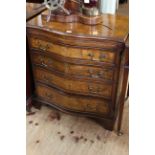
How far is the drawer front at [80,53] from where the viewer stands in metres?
1.48

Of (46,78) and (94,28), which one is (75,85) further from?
(94,28)

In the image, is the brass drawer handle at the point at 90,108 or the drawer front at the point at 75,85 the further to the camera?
the brass drawer handle at the point at 90,108

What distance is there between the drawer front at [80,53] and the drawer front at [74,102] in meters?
0.35

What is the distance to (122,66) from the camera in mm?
1553

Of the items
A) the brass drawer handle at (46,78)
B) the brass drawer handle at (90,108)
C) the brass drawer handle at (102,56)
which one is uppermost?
the brass drawer handle at (102,56)

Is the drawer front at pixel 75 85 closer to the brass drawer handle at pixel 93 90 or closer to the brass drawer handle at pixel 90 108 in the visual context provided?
the brass drawer handle at pixel 93 90

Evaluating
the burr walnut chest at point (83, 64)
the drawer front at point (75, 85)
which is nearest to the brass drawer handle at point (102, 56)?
the burr walnut chest at point (83, 64)

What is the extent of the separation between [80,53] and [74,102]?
44 centimetres
